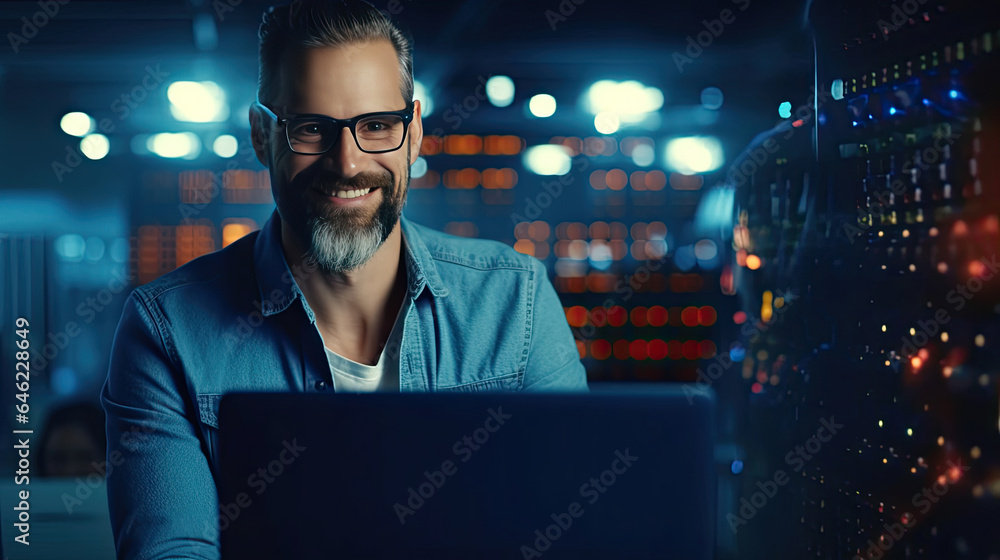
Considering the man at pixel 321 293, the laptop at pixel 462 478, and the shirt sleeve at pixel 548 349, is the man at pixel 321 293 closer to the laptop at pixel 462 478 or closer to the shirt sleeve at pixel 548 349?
the shirt sleeve at pixel 548 349

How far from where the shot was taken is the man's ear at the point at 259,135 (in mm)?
1104

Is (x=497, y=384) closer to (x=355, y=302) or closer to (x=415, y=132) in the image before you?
(x=355, y=302)

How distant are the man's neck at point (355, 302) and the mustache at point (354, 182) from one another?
0.10 m

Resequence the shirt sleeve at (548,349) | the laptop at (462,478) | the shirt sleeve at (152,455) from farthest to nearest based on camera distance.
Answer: the shirt sleeve at (548,349), the shirt sleeve at (152,455), the laptop at (462,478)

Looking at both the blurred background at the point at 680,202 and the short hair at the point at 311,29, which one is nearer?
the blurred background at the point at 680,202

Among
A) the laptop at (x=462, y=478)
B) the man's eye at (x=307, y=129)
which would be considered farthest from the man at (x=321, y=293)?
the laptop at (x=462, y=478)

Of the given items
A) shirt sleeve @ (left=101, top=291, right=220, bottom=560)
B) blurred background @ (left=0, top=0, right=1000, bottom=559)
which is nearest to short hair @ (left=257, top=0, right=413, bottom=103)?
shirt sleeve @ (left=101, top=291, right=220, bottom=560)

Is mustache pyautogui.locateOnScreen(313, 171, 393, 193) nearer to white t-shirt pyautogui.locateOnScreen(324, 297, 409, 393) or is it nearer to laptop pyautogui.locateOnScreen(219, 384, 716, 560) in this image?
white t-shirt pyautogui.locateOnScreen(324, 297, 409, 393)

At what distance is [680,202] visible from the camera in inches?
251

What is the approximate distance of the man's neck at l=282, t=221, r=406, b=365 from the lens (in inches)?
44.4

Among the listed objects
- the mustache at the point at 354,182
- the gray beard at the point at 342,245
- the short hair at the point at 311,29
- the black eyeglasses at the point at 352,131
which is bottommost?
the gray beard at the point at 342,245

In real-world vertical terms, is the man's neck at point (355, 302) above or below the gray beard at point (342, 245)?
below

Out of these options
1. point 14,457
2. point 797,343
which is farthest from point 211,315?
point 14,457

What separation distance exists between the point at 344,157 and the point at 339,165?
0.02 m
